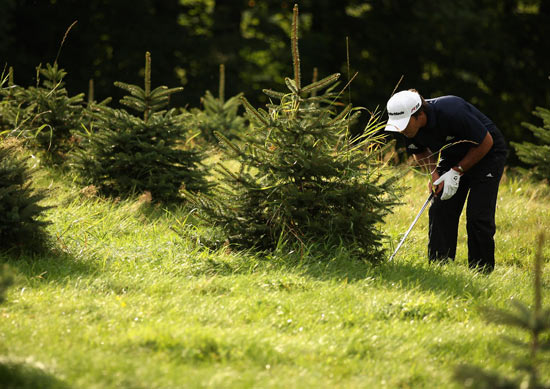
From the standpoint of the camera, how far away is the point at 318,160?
5.23m

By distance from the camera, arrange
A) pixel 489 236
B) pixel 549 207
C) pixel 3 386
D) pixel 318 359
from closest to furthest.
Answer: pixel 3 386 → pixel 318 359 → pixel 489 236 → pixel 549 207

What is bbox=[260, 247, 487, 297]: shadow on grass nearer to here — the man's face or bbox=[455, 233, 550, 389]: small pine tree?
the man's face

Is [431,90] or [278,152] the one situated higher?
[278,152]

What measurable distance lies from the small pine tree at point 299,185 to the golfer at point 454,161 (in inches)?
19.5

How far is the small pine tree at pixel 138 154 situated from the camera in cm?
701

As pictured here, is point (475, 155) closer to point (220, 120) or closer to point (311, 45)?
point (220, 120)

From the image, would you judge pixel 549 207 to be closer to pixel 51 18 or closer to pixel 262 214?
pixel 262 214

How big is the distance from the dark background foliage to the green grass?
12912 millimetres

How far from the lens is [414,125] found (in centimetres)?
568

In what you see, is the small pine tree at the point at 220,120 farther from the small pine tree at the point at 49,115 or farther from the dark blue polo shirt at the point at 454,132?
the dark blue polo shirt at the point at 454,132

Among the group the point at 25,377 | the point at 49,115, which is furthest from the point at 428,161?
the point at 49,115

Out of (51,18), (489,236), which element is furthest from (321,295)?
(51,18)

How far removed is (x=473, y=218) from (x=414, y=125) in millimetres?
1061

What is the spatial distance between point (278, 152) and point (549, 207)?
4921 millimetres
